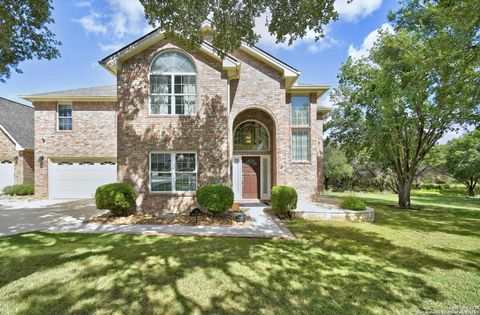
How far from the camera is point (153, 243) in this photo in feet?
21.1

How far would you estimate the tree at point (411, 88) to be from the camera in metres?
8.07

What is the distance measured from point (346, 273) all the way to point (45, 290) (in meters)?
5.71

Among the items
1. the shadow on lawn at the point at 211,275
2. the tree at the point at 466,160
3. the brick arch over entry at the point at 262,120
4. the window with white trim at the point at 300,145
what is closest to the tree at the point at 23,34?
the shadow on lawn at the point at 211,275

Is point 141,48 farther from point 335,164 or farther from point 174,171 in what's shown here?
point 335,164

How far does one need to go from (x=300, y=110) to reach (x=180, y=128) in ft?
23.2

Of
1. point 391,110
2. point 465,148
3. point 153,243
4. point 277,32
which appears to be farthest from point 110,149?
point 465,148

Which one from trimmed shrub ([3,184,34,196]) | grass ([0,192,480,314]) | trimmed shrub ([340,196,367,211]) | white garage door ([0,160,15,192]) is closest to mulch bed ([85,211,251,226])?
grass ([0,192,480,314])

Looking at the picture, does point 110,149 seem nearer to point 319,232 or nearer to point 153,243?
point 153,243

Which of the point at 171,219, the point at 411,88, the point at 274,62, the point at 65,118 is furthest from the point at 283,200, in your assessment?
the point at 65,118

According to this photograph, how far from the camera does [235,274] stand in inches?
181

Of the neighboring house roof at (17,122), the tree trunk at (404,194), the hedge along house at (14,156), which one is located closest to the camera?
the tree trunk at (404,194)

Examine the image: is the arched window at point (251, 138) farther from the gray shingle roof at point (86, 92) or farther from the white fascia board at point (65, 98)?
the gray shingle roof at point (86, 92)

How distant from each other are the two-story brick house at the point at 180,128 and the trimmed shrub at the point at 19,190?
951mm

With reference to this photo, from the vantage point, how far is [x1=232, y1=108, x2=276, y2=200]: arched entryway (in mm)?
13438
